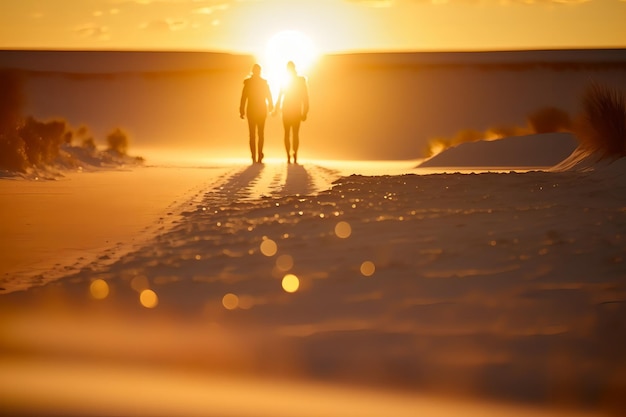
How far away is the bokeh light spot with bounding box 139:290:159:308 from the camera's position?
4973 millimetres

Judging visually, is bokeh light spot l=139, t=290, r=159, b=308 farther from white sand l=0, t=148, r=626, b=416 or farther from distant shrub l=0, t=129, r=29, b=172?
distant shrub l=0, t=129, r=29, b=172

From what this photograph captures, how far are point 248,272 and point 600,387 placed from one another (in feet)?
8.46

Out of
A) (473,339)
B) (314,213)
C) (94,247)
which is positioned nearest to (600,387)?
(473,339)

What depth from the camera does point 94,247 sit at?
7.01 meters

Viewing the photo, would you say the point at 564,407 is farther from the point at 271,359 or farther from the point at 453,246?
the point at 453,246

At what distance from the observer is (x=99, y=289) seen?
213 inches

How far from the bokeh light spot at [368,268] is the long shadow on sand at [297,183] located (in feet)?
15.3

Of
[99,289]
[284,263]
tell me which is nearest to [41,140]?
[284,263]

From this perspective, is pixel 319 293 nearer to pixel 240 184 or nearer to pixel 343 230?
pixel 343 230

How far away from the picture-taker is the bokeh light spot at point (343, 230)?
22.9ft

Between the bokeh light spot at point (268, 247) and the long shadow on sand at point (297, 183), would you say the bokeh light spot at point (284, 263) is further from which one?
the long shadow on sand at point (297, 183)

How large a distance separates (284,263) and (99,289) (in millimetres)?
1121

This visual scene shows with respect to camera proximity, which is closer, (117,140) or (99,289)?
(99,289)

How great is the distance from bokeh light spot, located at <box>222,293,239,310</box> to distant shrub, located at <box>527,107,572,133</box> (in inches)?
692
